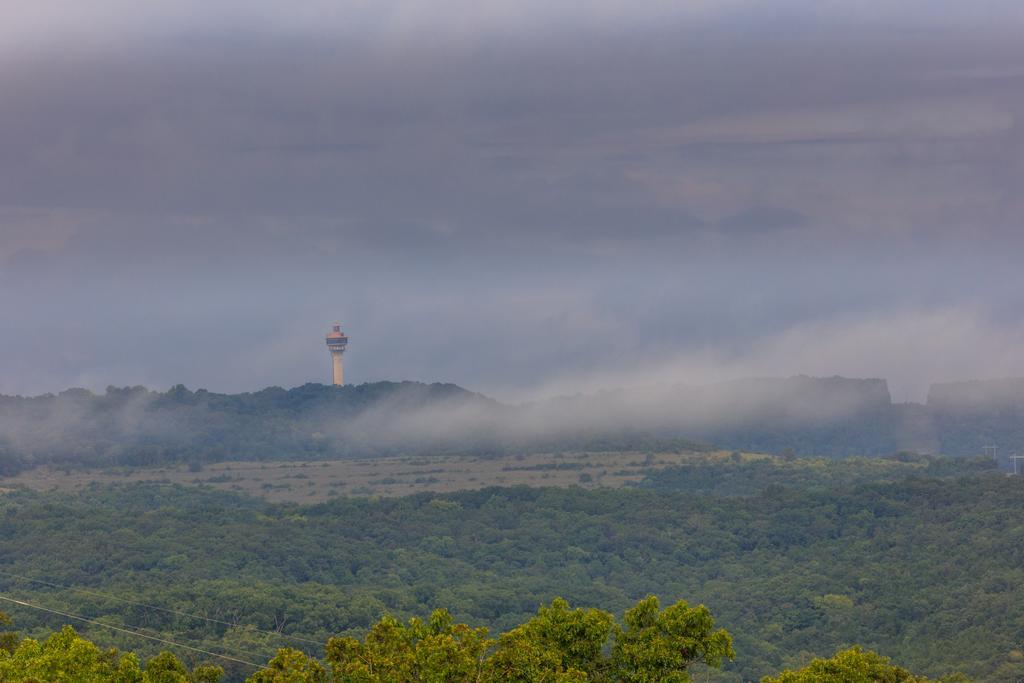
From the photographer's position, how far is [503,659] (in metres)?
88.4

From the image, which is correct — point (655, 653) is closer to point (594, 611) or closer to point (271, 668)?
point (594, 611)

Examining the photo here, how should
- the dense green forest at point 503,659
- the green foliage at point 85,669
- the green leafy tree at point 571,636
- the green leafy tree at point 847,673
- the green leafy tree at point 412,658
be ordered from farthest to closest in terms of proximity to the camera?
the green leafy tree at point 571,636, the green foliage at point 85,669, the green leafy tree at point 847,673, the dense green forest at point 503,659, the green leafy tree at point 412,658

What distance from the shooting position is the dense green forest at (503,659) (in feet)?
290

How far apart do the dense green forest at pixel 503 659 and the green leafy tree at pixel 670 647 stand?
0.06 metres

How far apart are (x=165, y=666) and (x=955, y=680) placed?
82.2 m

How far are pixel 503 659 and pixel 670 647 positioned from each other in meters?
10.8

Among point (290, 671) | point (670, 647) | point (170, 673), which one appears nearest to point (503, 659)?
point (670, 647)

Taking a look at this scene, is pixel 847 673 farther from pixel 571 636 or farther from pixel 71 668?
pixel 71 668

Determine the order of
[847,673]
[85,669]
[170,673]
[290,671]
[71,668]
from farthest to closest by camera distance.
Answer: [170,673], [85,669], [71,668], [847,673], [290,671]

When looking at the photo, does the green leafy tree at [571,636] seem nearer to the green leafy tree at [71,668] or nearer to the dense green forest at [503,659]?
the dense green forest at [503,659]

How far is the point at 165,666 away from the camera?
92.6 m

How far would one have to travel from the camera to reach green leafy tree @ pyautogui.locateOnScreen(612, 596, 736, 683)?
9350cm

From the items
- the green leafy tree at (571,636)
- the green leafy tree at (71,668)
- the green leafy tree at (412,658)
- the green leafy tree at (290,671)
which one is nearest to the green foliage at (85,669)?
the green leafy tree at (71,668)

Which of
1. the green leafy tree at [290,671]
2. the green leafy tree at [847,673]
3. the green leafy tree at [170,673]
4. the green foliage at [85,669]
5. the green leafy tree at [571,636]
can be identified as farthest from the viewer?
the green leafy tree at [571,636]
